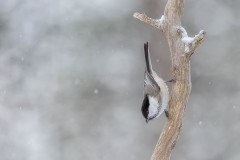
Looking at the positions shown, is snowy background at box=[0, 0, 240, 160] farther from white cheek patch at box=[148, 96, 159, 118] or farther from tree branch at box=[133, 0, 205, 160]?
tree branch at box=[133, 0, 205, 160]

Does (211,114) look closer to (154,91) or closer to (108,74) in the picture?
(108,74)

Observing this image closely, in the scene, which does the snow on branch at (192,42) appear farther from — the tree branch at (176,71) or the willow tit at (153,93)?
the willow tit at (153,93)

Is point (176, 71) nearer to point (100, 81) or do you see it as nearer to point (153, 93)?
point (153, 93)

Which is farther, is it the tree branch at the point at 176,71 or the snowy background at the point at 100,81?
the snowy background at the point at 100,81

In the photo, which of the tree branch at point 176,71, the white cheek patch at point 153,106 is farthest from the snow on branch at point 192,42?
the white cheek patch at point 153,106

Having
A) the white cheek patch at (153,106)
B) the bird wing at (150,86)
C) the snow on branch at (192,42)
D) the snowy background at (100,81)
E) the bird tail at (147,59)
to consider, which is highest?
the snow on branch at (192,42)

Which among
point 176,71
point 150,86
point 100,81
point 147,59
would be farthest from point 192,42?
point 100,81

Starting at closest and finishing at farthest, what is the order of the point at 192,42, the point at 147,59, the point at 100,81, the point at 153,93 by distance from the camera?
the point at 192,42 < the point at 147,59 < the point at 153,93 < the point at 100,81

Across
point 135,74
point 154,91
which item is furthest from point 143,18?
point 135,74
